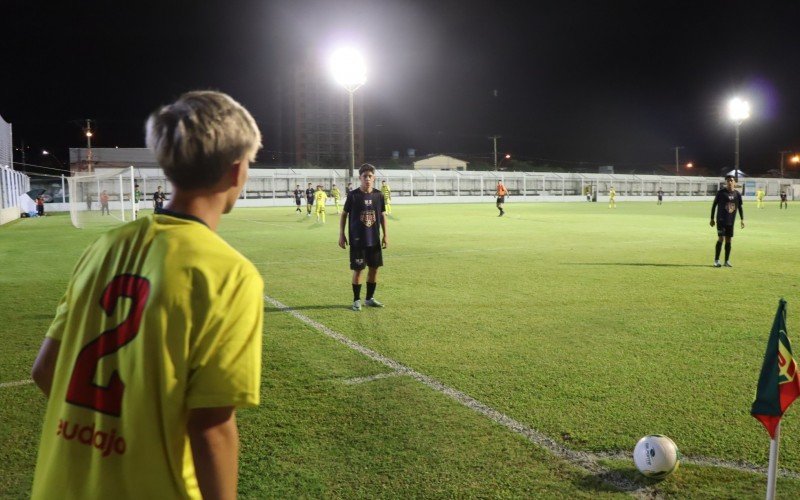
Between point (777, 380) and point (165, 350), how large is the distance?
2.84 meters

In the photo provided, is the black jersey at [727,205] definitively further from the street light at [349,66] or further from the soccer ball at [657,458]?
the street light at [349,66]

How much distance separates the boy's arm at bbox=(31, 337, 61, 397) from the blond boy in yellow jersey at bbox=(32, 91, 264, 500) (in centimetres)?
13

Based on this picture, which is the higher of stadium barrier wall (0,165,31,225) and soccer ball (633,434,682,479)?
stadium barrier wall (0,165,31,225)

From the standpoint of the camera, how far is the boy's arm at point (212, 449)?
1412 mm

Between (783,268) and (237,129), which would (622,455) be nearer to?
(237,129)

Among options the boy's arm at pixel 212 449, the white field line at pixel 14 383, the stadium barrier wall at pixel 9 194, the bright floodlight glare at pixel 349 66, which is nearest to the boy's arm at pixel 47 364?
the boy's arm at pixel 212 449

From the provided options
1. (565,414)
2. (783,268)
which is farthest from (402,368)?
(783,268)

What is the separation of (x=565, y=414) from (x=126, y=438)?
145 inches

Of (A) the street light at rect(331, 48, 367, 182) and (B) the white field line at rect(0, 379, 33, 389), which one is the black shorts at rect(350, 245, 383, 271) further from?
(A) the street light at rect(331, 48, 367, 182)

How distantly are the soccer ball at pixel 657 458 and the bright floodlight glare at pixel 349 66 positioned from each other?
21.9m

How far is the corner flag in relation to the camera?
287 centimetres

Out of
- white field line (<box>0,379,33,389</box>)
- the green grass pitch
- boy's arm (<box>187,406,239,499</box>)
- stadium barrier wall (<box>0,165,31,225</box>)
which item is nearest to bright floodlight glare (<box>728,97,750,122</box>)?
the green grass pitch

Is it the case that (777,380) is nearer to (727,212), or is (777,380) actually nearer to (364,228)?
(364,228)

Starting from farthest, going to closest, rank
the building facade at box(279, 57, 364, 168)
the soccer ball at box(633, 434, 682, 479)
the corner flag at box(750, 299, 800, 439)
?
1. the building facade at box(279, 57, 364, 168)
2. the soccer ball at box(633, 434, 682, 479)
3. the corner flag at box(750, 299, 800, 439)
